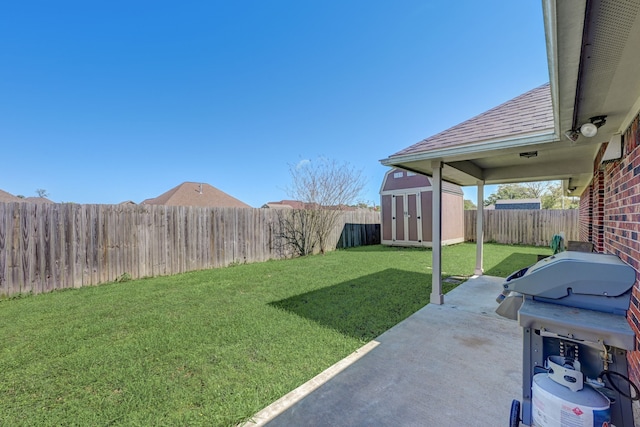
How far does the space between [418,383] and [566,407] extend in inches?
52.3

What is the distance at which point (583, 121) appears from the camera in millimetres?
2297

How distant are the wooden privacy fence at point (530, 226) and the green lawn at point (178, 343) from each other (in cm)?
951

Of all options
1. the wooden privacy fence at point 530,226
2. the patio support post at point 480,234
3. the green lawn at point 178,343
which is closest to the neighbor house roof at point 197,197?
the green lawn at point 178,343

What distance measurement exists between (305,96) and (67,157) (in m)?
13.5

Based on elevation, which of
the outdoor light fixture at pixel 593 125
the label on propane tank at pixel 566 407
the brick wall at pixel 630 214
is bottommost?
the label on propane tank at pixel 566 407

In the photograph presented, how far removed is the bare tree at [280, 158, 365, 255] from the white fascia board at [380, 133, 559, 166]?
5826 mm

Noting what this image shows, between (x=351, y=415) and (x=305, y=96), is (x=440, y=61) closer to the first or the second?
(x=305, y=96)

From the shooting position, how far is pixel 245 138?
599 inches

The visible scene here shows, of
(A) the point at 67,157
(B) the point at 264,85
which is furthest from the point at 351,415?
(A) the point at 67,157

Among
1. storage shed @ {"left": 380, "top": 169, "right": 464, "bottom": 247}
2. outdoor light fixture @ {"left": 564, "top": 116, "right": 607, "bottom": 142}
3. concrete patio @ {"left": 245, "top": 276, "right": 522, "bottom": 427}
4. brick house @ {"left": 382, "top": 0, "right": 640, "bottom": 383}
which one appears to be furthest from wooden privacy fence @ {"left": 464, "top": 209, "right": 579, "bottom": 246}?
outdoor light fixture @ {"left": 564, "top": 116, "right": 607, "bottom": 142}

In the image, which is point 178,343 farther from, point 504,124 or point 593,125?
point 504,124

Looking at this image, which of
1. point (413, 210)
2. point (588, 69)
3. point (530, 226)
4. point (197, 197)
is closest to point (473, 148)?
point (588, 69)

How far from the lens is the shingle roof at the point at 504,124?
3312 mm

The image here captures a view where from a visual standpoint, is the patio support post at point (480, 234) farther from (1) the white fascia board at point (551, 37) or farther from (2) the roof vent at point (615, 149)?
(1) the white fascia board at point (551, 37)
